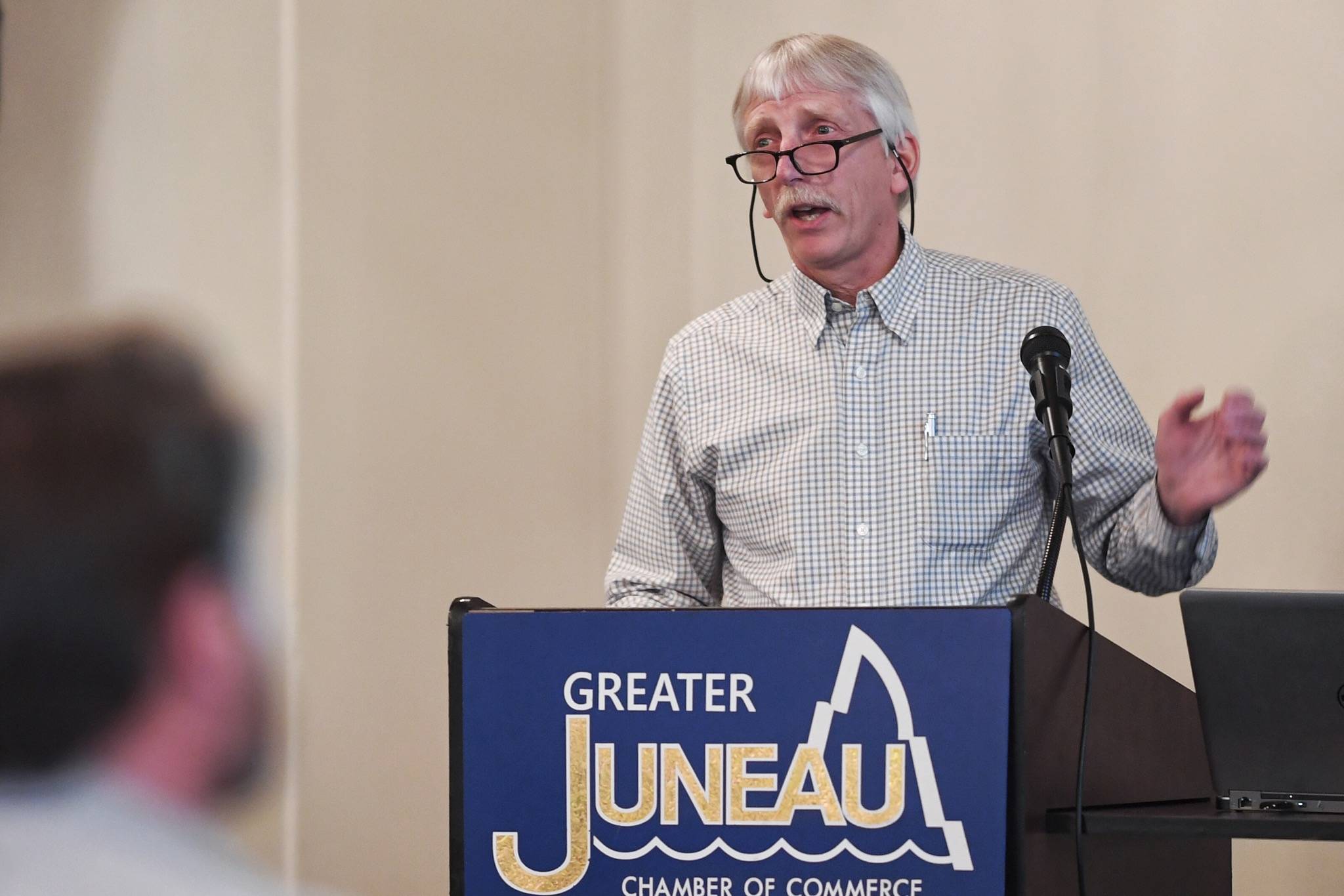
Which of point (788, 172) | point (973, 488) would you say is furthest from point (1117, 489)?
point (788, 172)

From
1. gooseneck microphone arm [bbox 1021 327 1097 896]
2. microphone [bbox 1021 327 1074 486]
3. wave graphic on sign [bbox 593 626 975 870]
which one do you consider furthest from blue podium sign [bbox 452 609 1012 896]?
microphone [bbox 1021 327 1074 486]

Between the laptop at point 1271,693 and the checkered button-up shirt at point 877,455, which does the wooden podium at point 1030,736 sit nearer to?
the laptop at point 1271,693

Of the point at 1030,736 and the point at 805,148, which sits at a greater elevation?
the point at 805,148

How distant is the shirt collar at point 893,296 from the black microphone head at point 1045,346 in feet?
2.07

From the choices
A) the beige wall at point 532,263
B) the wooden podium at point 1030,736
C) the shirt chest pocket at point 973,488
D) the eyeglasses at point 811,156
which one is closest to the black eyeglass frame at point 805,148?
the eyeglasses at point 811,156

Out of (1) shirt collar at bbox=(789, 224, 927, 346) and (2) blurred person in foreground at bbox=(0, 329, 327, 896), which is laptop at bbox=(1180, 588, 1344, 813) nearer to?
(1) shirt collar at bbox=(789, 224, 927, 346)

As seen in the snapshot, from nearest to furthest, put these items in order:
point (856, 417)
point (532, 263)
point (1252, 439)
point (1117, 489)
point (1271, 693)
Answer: point (1271, 693) → point (1252, 439) → point (1117, 489) → point (856, 417) → point (532, 263)

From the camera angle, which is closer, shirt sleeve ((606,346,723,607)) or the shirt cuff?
the shirt cuff

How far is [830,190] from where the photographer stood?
2193 millimetres

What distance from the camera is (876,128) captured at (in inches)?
88.6

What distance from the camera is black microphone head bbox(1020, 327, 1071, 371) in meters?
1.54

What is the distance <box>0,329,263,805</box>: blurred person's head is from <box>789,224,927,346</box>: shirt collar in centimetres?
177

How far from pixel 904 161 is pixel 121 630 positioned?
1.99 metres

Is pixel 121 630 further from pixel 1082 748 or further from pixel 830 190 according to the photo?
pixel 830 190
